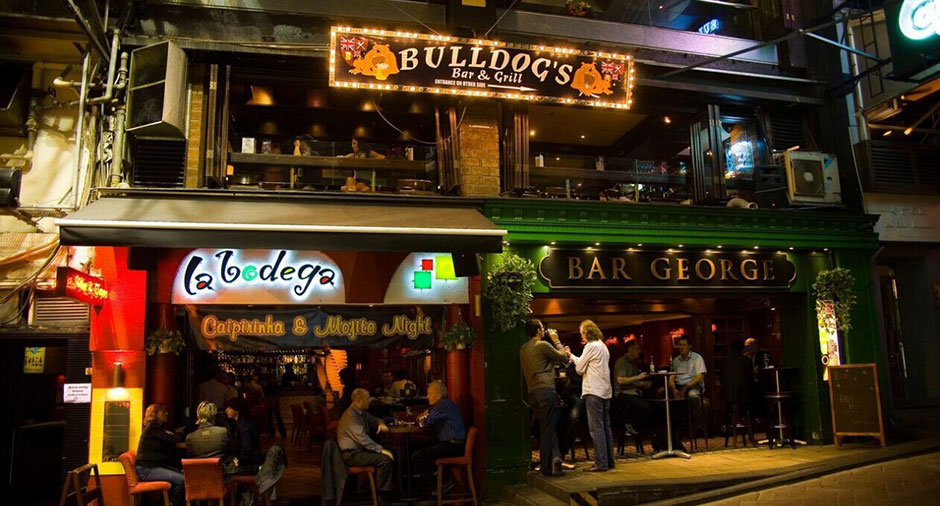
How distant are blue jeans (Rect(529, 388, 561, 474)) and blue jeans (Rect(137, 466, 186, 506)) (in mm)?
4317

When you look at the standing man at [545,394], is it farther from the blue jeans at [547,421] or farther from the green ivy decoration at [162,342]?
the green ivy decoration at [162,342]

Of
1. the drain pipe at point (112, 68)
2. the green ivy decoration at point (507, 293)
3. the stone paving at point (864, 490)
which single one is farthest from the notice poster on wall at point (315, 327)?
the stone paving at point (864, 490)

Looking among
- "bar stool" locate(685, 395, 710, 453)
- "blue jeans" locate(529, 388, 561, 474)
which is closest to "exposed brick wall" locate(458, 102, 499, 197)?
"blue jeans" locate(529, 388, 561, 474)

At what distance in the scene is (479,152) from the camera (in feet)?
32.5

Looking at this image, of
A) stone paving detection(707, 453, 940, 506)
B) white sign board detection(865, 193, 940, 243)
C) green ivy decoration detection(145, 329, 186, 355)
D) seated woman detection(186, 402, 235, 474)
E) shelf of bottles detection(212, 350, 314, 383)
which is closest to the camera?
stone paving detection(707, 453, 940, 506)

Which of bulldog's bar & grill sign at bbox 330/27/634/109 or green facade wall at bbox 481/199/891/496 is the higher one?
bulldog's bar & grill sign at bbox 330/27/634/109

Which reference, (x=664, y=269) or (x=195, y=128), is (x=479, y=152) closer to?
(x=664, y=269)

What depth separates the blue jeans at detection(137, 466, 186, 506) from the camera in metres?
7.54

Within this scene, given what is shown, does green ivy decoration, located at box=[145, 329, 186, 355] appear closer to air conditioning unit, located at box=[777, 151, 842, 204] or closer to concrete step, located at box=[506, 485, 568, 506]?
concrete step, located at box=[506, 485, 568, 506]

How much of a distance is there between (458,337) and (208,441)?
3.30 meters

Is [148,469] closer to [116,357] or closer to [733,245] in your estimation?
[116,357]

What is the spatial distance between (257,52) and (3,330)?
493cm

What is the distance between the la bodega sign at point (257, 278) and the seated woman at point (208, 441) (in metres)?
1.63

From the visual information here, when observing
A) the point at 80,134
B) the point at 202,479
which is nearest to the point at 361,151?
the point at 80,134
